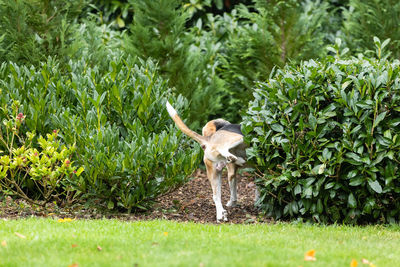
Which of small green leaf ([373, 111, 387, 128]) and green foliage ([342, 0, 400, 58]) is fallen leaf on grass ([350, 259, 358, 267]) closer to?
small green leaf ([373, 111, 387, 128])

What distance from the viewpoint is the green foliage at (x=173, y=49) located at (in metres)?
9.91

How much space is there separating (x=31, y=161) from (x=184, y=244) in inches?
104

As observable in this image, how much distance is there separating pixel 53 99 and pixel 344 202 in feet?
12.7

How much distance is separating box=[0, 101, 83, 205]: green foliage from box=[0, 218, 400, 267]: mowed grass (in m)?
0.62

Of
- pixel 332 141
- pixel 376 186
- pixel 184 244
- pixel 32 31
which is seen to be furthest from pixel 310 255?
pixel 32 31

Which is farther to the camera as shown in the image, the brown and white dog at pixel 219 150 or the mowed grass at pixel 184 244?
the brown and white dog at pixel 219 150

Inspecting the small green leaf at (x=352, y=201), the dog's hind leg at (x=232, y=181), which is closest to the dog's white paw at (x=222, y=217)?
the dog's hind leg at (x=232, y=181)

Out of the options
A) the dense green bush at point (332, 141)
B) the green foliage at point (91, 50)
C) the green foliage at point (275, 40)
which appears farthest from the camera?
the green foliage at point (275, 40)

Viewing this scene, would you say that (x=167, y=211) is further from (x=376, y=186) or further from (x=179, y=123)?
(x=376, y=186)

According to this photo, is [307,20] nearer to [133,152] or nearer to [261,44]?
[261,44]

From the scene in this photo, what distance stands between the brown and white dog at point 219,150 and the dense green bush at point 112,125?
0.56 ft

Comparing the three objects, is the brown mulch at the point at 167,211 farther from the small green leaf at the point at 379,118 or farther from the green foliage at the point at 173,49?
the green foliage at the point at 173,49

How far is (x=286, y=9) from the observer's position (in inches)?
404

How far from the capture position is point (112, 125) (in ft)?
24.5
